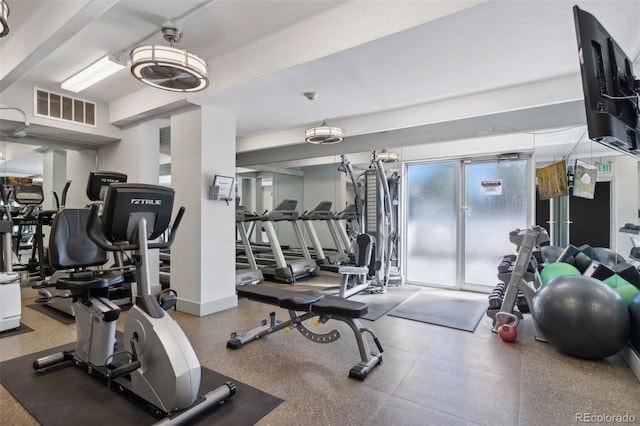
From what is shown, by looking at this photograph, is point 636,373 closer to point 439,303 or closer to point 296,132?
point 439,303

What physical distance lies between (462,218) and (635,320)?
114 inches

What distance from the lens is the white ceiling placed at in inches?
93.5

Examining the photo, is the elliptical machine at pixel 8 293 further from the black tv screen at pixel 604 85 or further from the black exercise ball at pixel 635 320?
the black exercise ball at pixel 635 320

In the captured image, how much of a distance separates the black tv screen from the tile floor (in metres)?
1.65

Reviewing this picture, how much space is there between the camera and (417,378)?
2402 millimetres

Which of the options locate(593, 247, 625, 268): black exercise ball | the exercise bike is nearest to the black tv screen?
locate(593, 247, 625, 268): black exercise ball

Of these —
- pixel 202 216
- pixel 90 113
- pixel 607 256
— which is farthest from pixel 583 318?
pixel 90 113

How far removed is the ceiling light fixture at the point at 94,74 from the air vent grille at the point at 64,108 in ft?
1.03

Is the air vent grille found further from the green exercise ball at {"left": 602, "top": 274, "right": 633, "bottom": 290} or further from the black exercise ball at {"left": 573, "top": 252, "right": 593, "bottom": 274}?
the black exercise ball at {"left": 573, "top": 252, "right": 593, "bottom": 274}

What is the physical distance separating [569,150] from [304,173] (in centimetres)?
458

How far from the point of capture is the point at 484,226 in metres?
5.17

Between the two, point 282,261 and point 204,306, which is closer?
point 204,306

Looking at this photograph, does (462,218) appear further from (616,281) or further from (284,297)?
(284,297)

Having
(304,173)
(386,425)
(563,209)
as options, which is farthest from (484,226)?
(386,425)
